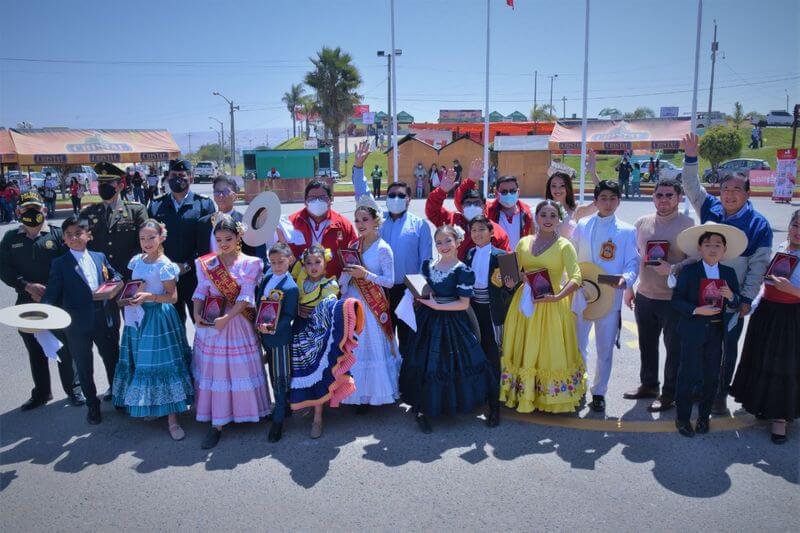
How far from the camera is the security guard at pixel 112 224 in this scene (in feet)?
17.6

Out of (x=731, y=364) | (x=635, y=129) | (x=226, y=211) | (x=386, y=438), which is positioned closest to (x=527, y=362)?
(x=386, y=438)

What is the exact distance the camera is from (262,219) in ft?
16.5

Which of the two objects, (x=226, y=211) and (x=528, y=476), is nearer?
(x=528, y=476)

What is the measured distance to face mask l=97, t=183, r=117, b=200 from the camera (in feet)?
17.5

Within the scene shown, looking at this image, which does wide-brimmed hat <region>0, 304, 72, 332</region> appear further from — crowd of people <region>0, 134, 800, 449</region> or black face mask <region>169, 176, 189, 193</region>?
black face mask <region>169, 176, 189, 193</region>

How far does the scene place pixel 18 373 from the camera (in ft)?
19.1

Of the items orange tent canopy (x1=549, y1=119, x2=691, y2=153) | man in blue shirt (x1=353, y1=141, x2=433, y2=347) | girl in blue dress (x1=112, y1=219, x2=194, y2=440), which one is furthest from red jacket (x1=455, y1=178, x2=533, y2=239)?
orange tent canopy (x1=549, y1=119, x2=691, y2=153)

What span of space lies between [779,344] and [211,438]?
4.51 meters

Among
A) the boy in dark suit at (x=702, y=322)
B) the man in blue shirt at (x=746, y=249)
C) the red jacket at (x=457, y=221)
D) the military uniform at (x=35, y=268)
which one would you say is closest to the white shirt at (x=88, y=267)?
the military uniform at (x=35, y=268)

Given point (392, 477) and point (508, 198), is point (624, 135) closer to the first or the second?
point (508, 198)

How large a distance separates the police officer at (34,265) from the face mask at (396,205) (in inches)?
121

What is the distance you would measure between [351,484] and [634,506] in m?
1.82

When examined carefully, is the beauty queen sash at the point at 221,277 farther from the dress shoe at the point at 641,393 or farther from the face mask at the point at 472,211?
the dress shoe at the point at 641,393

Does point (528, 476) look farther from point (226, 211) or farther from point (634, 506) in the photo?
point (226, 211)
